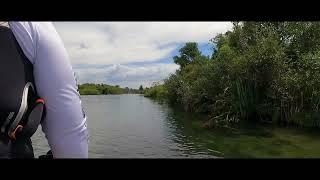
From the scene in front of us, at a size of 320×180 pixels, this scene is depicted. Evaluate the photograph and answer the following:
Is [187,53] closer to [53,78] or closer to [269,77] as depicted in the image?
[269,77]

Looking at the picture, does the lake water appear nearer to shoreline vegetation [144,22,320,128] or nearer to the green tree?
shoreline vegetation [144,22,320,128]

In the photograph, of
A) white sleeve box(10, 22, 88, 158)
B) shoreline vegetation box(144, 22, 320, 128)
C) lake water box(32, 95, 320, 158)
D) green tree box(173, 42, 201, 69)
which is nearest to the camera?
white sleeve box(10, 22, 88, 158)

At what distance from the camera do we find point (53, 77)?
1.19 metres

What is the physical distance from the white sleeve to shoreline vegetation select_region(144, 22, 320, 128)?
80.8 ft

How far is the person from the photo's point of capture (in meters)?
1.18

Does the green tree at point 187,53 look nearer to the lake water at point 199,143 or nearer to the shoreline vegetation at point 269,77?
the shoreline vegetation at point 269,77

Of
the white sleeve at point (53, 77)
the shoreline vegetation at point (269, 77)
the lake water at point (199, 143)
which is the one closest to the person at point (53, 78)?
the white sleeve at point (53, 77)

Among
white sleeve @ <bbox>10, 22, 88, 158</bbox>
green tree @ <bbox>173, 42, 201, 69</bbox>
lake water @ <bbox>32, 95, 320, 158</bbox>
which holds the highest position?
green tree @ <bbox>173, 42, 201, 69</bbox>

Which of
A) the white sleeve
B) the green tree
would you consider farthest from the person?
the green tree

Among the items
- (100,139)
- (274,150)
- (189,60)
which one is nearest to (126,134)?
(100,139)

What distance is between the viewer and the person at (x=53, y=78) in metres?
1.18

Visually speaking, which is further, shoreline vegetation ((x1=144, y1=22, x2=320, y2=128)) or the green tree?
the green tree
